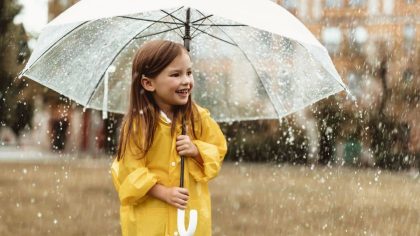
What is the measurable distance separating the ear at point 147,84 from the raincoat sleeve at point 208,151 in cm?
23

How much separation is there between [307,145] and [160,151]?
22.9 metres

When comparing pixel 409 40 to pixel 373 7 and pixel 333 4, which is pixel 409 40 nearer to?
pixel 373 7

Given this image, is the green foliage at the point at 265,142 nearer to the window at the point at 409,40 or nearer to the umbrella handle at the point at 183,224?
the window at the point at 409,40

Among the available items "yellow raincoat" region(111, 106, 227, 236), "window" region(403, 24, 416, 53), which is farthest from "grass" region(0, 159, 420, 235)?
"window" region(403, 24, 416, 53)

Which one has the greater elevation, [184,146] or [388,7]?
[388,7]

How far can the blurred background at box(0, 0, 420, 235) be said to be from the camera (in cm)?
809

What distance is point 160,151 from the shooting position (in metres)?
3.02

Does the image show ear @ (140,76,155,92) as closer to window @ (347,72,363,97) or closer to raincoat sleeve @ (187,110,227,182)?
raincoat sleeve @ (187,110,227,182)

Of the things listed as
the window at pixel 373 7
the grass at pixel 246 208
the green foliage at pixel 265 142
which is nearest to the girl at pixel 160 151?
the grass at pixel 246 208

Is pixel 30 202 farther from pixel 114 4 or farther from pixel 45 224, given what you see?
pixel 114 4

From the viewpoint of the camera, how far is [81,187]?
11391mm

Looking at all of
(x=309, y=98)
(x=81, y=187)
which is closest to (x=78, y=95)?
(x=309, y=98)

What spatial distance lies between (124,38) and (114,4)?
0.68 m

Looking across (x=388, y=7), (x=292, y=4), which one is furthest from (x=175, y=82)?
(x=388, y=7)
